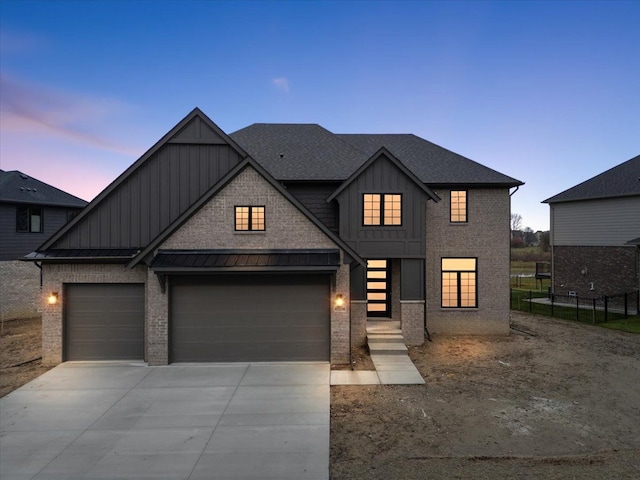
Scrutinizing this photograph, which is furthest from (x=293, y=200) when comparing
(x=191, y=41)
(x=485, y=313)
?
(x=191, y=41)

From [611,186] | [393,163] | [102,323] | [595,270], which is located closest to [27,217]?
[102,323]

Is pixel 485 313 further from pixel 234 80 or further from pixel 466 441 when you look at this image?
pixel 234 80

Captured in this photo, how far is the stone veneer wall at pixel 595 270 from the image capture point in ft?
71.2

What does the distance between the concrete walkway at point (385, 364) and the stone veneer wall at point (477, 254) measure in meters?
2.78

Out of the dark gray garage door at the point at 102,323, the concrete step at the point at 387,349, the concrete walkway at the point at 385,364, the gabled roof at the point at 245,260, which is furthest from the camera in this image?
the concrete step at the point at 387,349

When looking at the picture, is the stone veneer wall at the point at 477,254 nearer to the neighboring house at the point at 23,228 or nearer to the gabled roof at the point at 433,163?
the gabled roof at the point at 433,163

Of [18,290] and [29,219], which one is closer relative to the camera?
[18,290]

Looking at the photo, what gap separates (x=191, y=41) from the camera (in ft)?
86.2

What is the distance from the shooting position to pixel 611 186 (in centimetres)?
2327

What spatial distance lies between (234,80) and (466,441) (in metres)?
30.3

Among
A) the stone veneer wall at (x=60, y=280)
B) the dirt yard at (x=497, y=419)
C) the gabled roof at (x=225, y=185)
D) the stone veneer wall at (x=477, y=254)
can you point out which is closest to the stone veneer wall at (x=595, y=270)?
the dirt yard at (x=497, y=419)

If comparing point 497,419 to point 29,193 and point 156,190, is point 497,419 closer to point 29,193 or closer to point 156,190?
point 156,190

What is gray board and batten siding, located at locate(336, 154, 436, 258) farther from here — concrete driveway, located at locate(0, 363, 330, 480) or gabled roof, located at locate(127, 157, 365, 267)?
concrete driveway, located at locate(0, 363, 330, 480)

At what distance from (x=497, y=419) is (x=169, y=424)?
717 centimetres
